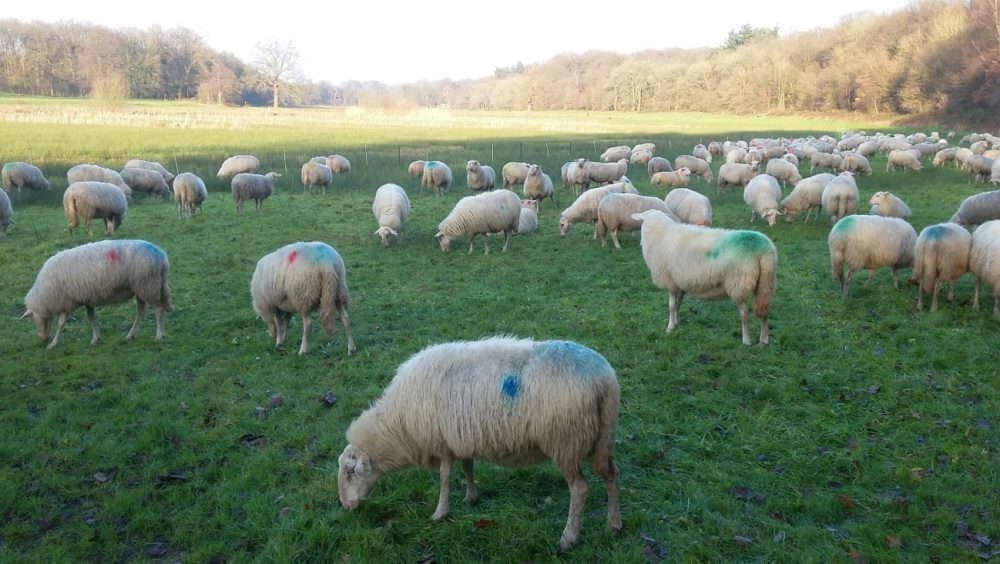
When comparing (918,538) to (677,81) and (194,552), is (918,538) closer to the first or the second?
(194,552)

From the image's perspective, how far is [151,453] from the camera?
226 inches

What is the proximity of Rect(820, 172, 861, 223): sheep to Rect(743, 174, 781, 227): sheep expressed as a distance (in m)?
1.24

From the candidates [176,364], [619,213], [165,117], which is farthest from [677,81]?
[176,364]

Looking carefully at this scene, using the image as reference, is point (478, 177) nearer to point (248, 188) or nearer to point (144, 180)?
point (248, 188)

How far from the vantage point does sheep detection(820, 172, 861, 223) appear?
1457 centimetres

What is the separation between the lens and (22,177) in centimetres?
1952

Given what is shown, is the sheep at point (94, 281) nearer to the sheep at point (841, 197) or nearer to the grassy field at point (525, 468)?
the grassy field at point (525, 468)

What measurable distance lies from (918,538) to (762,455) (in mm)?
1345

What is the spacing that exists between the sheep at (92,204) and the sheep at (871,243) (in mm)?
15978

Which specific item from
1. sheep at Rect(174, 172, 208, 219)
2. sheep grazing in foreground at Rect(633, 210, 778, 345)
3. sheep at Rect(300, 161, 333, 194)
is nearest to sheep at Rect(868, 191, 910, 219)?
sheep grazing in foreground at Rect(633, 210, 778, 345)

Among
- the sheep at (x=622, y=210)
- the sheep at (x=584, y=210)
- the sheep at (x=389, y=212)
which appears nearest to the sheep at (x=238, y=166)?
the sheep at (x=389, y=212)

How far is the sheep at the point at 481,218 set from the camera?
13.9 m

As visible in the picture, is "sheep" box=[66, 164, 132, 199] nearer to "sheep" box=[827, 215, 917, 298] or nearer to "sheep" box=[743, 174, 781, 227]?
"sheep" box=[743, 174, 781, 227]

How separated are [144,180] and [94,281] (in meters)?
14.0
